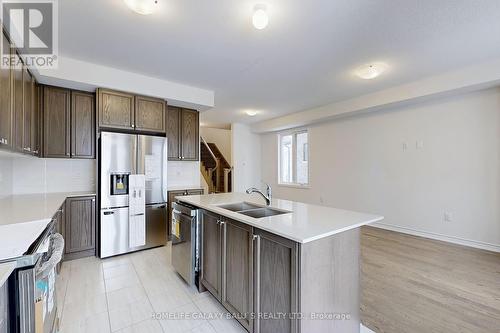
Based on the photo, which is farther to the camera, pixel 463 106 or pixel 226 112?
pixel 226 112

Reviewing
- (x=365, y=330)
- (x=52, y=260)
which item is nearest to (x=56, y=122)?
(x=52, y=260)

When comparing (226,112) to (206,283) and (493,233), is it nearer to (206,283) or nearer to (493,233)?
(206,283)

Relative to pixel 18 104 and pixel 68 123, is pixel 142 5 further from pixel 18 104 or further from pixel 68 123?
pixel 68 123

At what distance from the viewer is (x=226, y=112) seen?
5.68 m

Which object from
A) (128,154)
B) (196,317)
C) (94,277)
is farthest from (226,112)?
(196,317)

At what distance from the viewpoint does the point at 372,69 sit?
3121 millimetres

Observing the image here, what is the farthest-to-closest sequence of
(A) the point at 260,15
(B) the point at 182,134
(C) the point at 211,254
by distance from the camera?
(B) the point at 182,134, (C) the point at 211,254, (A) the point at 260,15

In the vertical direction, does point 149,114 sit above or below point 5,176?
above

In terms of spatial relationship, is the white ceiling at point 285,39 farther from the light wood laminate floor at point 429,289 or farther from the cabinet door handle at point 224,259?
the light wood laminate floor at point 429,289

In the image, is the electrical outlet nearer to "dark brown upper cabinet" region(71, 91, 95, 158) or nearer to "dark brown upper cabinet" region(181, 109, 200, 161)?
"dark brown upper cabinet" region(181, 109, 200, 161)

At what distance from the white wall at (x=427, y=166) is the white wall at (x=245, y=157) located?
8.43 feet

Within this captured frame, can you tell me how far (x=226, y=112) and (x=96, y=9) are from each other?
12.3 ft

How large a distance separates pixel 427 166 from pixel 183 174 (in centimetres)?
456

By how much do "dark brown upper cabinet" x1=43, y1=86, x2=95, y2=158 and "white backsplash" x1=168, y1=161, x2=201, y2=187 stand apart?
4.77 feet
